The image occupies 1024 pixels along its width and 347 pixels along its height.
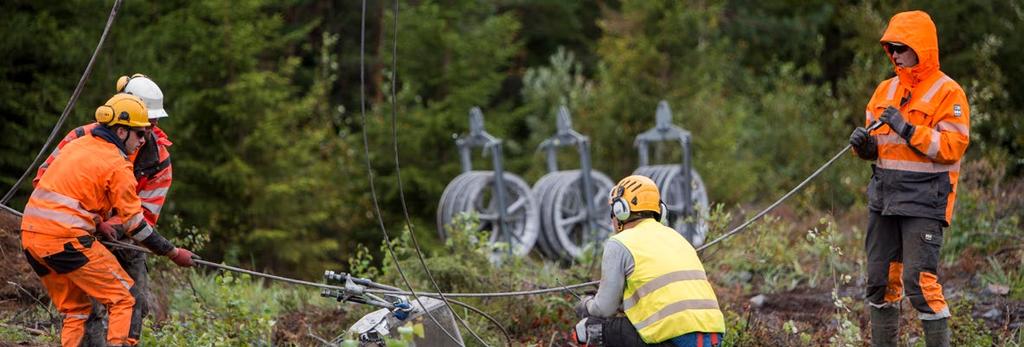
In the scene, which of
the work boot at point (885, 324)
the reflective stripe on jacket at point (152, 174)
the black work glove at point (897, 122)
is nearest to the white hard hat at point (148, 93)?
the reflective stripe on jacket at point (152, 174)

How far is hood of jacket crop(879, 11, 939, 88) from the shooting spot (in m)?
6.43

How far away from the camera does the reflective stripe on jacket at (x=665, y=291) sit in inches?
222

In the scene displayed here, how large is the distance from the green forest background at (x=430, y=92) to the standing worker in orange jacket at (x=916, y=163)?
4.98m

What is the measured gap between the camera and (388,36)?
23172mm

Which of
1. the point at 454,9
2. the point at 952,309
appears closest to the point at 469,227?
the point at 952,309

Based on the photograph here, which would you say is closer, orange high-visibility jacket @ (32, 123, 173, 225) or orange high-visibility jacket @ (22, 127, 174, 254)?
orange high-visibility jacket @ (22, 127, 174, 254)

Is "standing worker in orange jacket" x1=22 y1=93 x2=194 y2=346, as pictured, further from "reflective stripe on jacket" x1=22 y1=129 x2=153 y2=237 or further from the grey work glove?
the grey work glove

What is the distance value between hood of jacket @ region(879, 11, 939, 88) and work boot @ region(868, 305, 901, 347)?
141 centimetres

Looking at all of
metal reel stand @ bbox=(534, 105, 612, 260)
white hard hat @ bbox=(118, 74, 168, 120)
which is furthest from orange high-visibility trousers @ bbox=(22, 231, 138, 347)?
metal reel stand @ bbox=(534, 105, 612, 260)

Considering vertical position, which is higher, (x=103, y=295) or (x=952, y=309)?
(x=103, y=295)

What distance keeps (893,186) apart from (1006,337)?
6.56 feet

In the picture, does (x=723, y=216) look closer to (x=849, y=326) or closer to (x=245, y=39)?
(x=849, y=326)

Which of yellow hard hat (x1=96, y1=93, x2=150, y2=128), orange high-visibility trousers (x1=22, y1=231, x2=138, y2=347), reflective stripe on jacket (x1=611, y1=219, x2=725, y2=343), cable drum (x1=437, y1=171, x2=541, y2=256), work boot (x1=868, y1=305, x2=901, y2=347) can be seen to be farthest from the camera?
cable drum (x1=437, y1=171, x2=541, y2=256)

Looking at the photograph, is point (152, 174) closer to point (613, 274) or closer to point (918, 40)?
point (613, 274)
